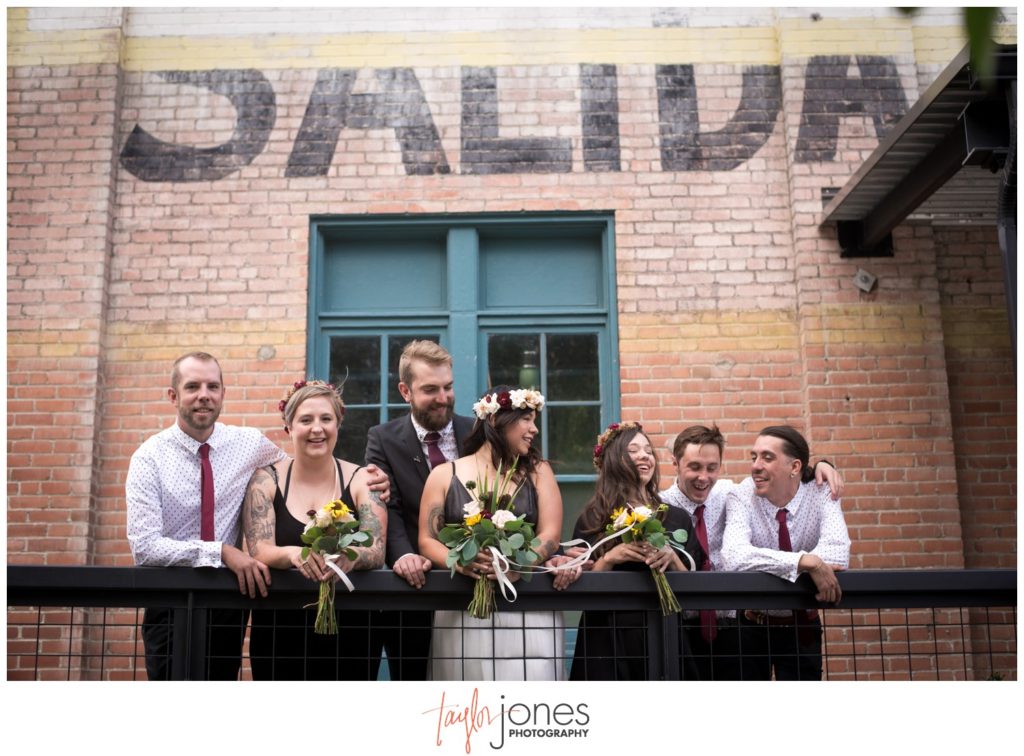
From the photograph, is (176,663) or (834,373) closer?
(176,663)

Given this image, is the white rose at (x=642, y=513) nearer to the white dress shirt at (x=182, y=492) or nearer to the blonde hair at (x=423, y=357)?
the blonde hair at (x=423, y=357)

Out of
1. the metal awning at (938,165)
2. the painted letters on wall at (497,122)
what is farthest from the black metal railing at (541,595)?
the painted letters on wall at (497,122)

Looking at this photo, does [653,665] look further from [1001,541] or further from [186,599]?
[1001,541]

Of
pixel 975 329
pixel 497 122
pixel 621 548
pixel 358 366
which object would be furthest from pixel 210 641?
pixel 975 329

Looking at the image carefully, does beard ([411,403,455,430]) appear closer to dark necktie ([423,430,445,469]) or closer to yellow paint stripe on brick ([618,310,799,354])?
dark necktie ([423,430,445,469])

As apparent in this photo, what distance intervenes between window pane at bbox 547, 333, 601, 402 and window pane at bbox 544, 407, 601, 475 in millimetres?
92

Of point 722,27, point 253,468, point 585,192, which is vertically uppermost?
point 722,27

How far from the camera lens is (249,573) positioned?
419 cm

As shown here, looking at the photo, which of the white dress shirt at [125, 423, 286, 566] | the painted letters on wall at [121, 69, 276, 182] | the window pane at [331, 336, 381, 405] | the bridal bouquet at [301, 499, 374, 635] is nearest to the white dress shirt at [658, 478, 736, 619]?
the bridal bouquet at [301, 499, 374, 635]

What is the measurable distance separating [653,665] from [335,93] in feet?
16.5

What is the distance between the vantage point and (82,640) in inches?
270

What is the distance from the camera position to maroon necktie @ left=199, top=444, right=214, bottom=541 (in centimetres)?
454
